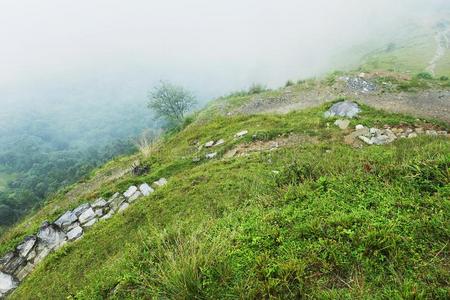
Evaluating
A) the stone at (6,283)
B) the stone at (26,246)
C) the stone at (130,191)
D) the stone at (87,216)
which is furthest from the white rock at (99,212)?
the stone at (6,283)

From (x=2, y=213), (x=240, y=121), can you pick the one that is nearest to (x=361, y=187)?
(x=240, y=121)

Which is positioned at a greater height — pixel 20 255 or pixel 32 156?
pixel 20 255

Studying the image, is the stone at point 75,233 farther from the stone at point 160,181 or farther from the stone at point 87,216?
the stone at point 160,181

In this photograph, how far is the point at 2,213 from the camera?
63.0 m

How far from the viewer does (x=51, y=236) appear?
39.9 feet

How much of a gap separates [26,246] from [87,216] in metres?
2.33

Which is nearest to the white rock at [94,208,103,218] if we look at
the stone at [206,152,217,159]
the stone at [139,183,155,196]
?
the stone at [139,183,155,196]

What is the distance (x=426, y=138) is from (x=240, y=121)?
1070cm

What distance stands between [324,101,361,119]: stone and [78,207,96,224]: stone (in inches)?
478

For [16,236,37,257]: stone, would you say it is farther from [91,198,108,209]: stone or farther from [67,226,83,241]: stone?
[91,198,108,209]: stone

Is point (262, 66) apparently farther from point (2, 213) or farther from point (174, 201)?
point (174, 201)

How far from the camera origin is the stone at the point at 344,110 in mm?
15997

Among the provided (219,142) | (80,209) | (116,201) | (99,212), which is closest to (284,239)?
(116,201)

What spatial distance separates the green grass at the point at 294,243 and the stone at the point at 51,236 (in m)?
2.36
